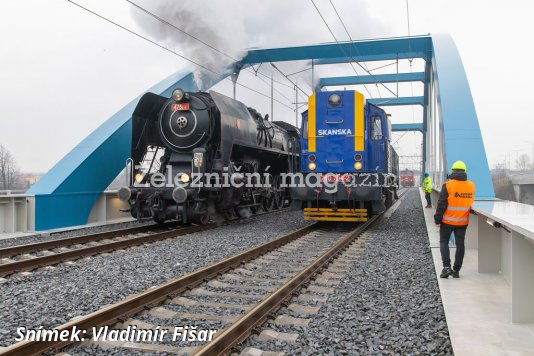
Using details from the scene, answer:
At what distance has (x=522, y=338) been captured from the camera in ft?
12.3

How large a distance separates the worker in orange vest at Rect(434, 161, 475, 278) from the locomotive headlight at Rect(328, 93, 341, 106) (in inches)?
229

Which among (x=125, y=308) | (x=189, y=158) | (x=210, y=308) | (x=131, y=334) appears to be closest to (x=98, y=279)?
(x=125, y=308)

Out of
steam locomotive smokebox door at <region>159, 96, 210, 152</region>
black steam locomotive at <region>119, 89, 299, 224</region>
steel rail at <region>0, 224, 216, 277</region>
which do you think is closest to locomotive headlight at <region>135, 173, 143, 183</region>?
black steam locomotive at <region>119, 89, 299, 224</region>

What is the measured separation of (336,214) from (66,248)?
6.29 meters

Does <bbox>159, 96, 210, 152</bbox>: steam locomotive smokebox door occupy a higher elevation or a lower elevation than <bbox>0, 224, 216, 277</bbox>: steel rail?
higher

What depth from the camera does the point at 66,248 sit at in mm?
8570

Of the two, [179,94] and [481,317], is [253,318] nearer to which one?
[481,317]

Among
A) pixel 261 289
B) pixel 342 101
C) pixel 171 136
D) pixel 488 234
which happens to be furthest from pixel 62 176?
pixel 488 234

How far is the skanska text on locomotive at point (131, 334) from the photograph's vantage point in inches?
148

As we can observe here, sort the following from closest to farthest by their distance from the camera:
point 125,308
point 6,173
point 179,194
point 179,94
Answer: point 125,308, point 179,194, point 179,94, point 6,173

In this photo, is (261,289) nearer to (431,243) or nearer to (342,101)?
(431,243)

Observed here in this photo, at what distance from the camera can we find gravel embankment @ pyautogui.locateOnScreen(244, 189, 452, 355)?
12.1 feet

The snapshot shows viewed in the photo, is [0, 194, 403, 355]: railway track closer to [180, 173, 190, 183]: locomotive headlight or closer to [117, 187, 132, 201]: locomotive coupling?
[180, 173, 190, 183]: locomotive headlight

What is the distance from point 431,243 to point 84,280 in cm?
629
